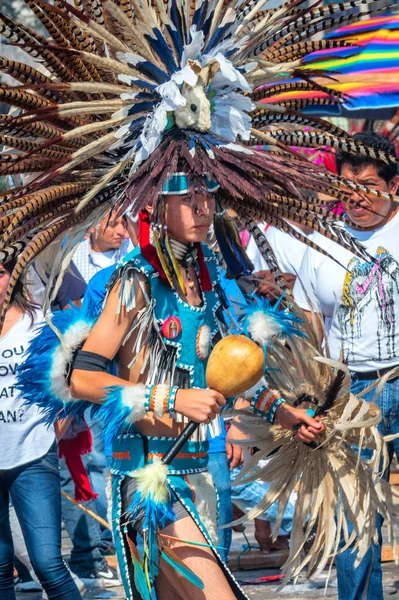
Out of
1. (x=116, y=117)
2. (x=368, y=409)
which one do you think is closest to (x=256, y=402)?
(x=368, y=409)

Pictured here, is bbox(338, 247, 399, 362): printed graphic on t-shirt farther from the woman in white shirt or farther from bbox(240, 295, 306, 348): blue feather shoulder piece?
the woman in white shirt

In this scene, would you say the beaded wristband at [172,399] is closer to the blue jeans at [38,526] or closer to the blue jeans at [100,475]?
the blue jeans at [38,526]

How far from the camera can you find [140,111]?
3.71m

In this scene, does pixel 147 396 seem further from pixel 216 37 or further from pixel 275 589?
pixel 275 589

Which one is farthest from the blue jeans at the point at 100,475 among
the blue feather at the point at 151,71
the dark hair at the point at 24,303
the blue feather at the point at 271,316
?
the blue feather at the point at 151,71

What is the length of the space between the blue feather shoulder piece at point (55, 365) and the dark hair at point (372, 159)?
1.83 meters

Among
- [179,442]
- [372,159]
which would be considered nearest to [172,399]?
[179,442]

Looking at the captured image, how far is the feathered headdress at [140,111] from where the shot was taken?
3.62 metres

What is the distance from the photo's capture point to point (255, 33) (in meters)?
3.79

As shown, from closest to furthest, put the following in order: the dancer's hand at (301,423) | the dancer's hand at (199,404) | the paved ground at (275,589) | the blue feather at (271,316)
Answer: the dancer's hand at (199,404)
the dancer's hand at (301,423)
the blue feather at (271,316)
the paved ground at (275,589)

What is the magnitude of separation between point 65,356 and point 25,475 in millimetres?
1363

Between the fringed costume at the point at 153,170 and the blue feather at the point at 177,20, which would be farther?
the blue feather at the point at 177,20

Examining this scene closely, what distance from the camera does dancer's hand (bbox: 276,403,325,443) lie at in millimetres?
A: 3977

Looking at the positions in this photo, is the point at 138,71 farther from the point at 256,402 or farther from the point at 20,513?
the point at 20,513
